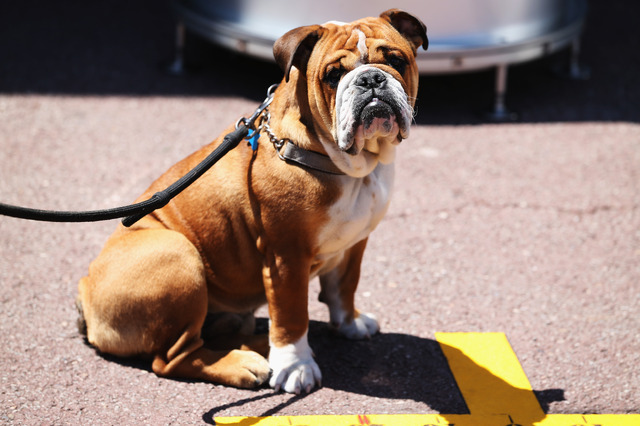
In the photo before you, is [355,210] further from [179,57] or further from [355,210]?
[179,57]

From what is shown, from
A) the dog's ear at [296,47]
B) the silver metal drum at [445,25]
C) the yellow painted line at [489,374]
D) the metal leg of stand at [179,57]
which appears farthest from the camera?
the metal leg of stand at [179,57]

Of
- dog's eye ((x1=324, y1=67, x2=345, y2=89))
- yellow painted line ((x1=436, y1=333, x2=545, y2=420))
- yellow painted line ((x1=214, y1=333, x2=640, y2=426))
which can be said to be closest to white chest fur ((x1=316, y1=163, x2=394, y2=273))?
dog's eye ((x1=324, y1=67, x2=345, y2=89))

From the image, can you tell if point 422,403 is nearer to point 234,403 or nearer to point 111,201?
point 234,403

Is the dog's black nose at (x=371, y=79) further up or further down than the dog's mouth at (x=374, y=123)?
further up

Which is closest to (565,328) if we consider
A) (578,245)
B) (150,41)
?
(578,245)

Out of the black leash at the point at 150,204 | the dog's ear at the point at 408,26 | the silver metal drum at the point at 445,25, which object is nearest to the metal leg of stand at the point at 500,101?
the silver metal drum at the point at 445,25

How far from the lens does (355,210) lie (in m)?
3.40

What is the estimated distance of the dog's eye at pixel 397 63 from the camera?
10.5ft

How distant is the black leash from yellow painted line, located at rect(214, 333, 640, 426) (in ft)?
3.13

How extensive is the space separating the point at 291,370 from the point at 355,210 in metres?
0.80

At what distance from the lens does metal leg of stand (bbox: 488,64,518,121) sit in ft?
22.1

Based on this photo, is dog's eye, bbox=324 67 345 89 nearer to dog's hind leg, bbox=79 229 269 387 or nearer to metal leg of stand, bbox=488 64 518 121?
dog's hind leg, bbox=79 229 269 387

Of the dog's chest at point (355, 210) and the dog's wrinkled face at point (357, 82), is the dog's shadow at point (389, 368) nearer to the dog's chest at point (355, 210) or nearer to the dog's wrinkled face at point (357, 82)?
the dog's chest at point (355, 210)

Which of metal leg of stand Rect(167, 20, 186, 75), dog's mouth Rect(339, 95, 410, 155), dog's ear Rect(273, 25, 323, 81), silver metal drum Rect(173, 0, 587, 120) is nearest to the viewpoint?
dog's mouth Rect(339, 95, 410, 155)
